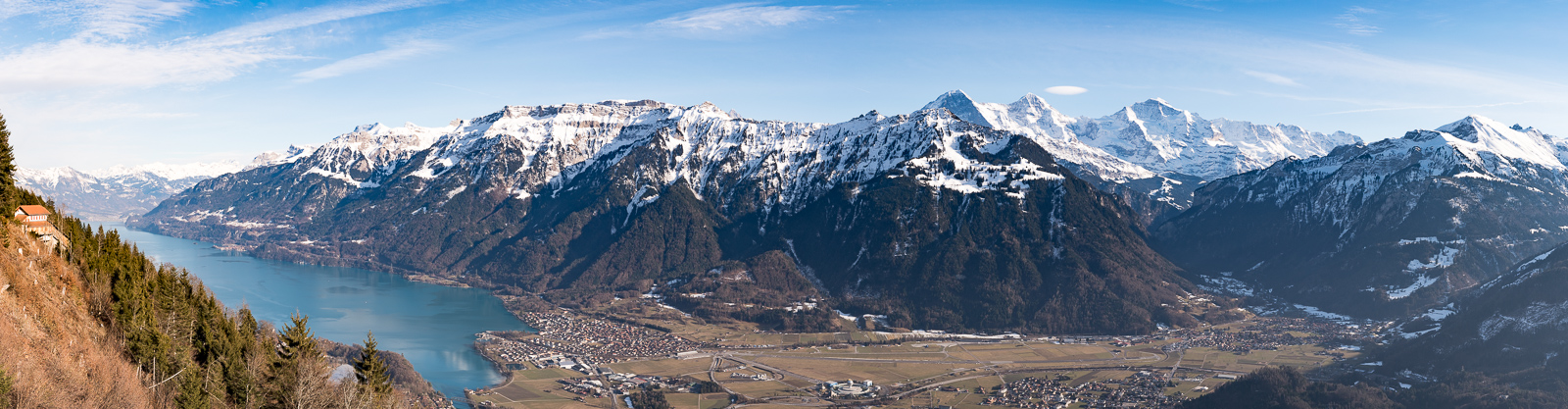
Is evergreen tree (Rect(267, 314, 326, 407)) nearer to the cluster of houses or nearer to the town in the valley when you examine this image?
the town in the valley

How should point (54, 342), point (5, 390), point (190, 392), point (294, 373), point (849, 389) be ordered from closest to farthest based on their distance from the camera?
point (5, 390) → point (54, 342) → point (190, 392) → point (294, 373) → point (849, 389)

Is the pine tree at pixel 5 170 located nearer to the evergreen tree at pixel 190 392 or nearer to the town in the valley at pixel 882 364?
the evergreen tree at pixel 190 392

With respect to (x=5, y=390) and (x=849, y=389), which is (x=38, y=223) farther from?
(x=849, y=389)

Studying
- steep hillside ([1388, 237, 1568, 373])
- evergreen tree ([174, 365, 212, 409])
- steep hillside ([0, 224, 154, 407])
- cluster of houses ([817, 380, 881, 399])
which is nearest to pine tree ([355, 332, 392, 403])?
evergreen tree ([174, 365, 212, 409])

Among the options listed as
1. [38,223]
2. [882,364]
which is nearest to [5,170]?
[38,223]

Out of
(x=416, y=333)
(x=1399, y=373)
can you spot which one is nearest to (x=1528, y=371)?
(x=1399, y=373)

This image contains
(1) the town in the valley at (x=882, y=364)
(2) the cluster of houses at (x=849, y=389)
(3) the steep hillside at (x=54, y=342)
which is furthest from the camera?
(2) the cluster of houses at (x=849, y=389)

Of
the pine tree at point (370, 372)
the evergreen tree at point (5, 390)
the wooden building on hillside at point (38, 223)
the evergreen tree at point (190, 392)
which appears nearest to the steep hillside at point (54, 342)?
the evergreen tree at point (5, 390)

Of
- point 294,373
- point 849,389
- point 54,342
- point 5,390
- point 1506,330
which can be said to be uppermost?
point 54,342

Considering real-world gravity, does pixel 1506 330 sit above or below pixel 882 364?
above
